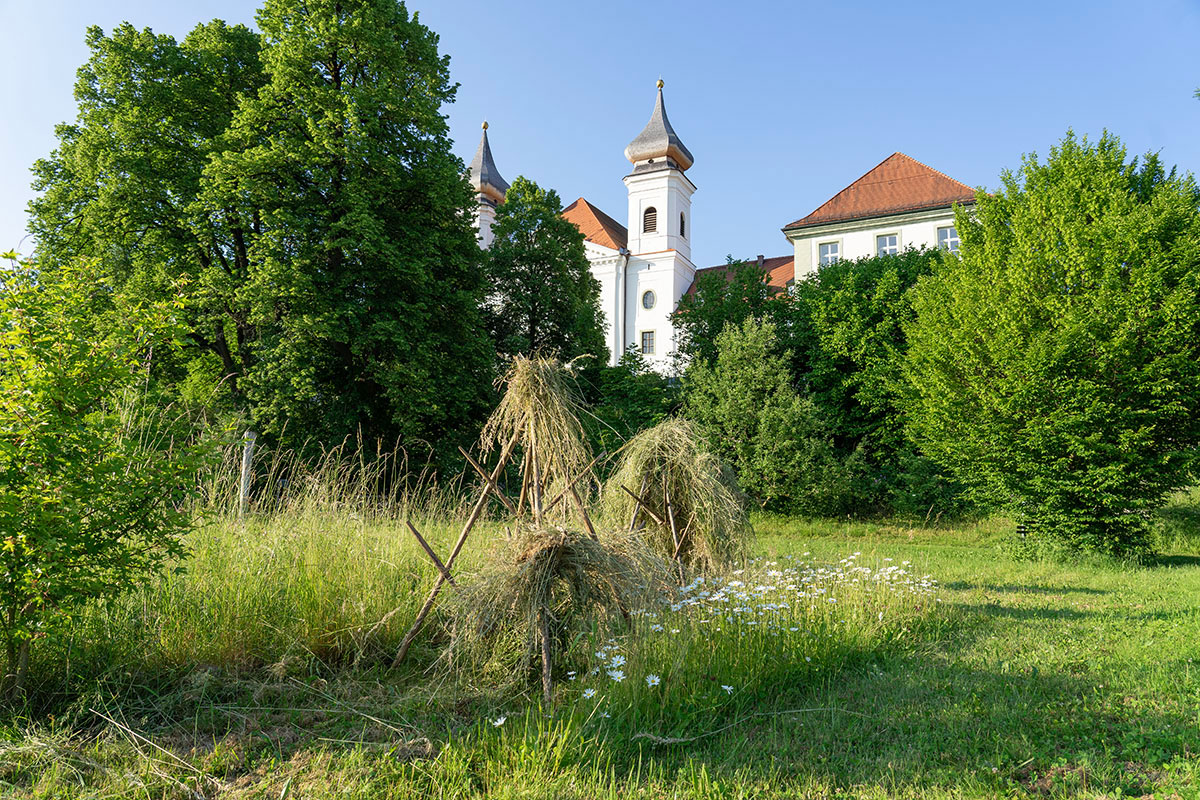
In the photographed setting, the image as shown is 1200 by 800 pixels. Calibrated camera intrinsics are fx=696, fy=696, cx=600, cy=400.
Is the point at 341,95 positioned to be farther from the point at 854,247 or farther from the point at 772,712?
the point at 854,247

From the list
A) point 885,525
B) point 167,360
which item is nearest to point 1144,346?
point 885,525

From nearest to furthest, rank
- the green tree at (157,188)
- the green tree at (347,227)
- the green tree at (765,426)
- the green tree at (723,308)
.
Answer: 1. the green tree at (347,227)
2. the green tree at (157,188)
3. the green tree at (765,426)
4. the green tree at (723,308)

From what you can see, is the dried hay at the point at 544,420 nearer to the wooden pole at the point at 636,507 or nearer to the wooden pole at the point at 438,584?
the wooden pole at the point at 438,584

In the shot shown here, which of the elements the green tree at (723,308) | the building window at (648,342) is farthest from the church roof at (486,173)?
the green tree at (723,308)

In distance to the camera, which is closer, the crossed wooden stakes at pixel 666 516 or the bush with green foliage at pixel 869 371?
the crossed wooden stakes at pixel 666 516

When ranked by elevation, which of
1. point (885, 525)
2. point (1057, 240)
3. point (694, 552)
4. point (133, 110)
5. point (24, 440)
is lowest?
point (885, 525)

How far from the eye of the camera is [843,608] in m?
5.79

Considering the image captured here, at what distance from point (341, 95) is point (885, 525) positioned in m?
17.1

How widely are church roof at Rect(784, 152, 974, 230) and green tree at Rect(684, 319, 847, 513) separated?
12.8 metres

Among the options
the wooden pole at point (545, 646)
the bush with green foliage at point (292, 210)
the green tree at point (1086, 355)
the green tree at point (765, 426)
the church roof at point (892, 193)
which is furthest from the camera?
the church roof at point (892, 193)

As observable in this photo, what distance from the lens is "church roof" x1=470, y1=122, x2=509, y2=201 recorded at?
45.0m

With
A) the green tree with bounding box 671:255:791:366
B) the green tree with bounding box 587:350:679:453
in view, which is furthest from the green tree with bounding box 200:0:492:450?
the green tree with bounding box 671:255:791:366

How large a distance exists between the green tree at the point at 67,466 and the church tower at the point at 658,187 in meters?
38.8

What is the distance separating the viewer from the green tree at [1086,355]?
1232 centimetres
